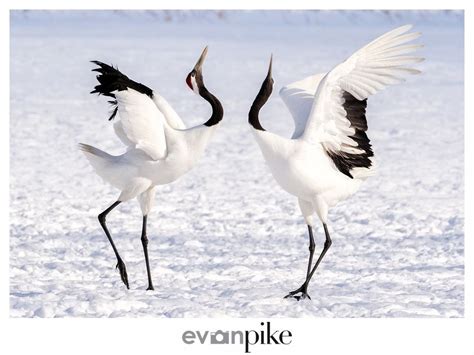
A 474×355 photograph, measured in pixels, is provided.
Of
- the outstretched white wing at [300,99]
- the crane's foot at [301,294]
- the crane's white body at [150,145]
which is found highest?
the outstretched white wing at [300,99]

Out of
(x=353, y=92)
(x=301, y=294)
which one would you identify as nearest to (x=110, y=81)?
(x=353, y=92)

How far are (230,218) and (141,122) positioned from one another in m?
2.22

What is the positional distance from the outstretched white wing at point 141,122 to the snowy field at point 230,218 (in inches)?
33.8

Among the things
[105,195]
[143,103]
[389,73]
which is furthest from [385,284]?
[105,195]

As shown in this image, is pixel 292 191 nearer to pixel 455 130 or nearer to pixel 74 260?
pixel 74 260

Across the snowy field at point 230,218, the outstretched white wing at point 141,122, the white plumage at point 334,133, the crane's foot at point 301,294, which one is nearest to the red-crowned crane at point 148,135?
the outstretched white wing at point 141,122

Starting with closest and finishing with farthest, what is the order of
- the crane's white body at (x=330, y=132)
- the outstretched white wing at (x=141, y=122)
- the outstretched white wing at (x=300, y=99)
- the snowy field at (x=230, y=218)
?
the crane's white body at (x=330, y=132)
the outstretched white wing at (x=141, y=122)
the snowy field at (x=230, y=218)
the outstretched white wing at (x=300, y=99)

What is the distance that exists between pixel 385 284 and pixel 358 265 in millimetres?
428

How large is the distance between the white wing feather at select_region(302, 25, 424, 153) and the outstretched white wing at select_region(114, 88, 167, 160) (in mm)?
825

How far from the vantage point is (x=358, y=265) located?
612cm

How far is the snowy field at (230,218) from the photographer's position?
5.38 meters

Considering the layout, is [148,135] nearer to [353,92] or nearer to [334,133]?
[334,133]

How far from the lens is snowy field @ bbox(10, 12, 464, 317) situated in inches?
212

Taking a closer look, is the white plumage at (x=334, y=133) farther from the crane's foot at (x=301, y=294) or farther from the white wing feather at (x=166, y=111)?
the white wing feather at (x=166, y=111)
